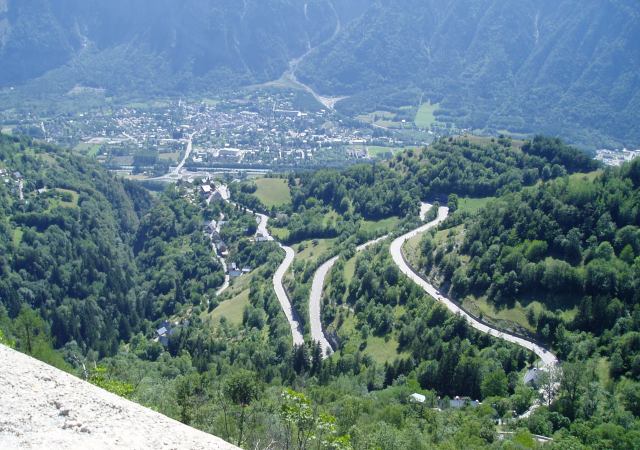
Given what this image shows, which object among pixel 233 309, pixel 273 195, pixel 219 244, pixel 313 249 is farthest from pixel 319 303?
pixel 273 195

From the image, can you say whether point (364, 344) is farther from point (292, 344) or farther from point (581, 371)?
point (581, 371)

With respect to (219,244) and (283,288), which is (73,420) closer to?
(283,288)

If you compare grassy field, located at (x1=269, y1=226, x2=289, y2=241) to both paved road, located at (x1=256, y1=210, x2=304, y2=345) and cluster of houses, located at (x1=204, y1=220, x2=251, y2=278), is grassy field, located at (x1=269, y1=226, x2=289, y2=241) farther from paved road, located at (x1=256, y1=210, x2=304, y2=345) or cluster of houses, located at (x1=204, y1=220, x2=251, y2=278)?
cluster of houses, located at (x1=204, y1=220, x2=251, y2=278)

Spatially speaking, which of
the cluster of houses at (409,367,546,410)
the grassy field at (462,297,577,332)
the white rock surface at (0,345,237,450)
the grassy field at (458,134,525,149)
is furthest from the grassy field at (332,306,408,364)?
the grassy field at (458,134,525,149)

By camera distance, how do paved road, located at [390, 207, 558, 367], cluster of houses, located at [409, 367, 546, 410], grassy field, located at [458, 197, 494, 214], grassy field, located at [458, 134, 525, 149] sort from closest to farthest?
cluster of houses, located at [409, 367, 546, 410] → paved road, located at [390, 207, 558, 367] → grassy field, located at [458, 197, 494, 214] → grassy field, located at [458, 134, 525, 149]

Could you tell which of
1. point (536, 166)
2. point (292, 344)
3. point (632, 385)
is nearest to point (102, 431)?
point (632, 385)
